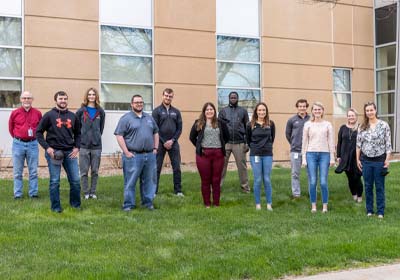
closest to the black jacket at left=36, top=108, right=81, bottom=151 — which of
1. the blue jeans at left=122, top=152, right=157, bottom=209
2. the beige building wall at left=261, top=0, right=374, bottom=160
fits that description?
the blue jeans at left=122, top=152, right=157, bottom=209

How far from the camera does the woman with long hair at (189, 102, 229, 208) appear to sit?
974 cm

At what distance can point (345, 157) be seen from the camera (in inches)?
416

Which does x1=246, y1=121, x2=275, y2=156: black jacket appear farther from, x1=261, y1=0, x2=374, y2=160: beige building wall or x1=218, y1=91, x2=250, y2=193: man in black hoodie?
x1=261, y1=0, x2=374, y2=160: beige building wall

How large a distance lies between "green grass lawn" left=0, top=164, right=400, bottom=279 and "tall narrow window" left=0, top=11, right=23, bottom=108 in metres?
4.92

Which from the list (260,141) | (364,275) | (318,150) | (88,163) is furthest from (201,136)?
(364,275)

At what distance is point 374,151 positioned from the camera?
8992mm

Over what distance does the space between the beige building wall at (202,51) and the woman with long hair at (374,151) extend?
8.39m

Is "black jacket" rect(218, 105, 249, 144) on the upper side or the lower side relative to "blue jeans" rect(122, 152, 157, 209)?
upper

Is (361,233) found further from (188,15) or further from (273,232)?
(188,15)

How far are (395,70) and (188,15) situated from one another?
8027mm

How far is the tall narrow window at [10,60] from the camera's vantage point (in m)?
14.8

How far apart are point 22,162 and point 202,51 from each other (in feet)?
27.7

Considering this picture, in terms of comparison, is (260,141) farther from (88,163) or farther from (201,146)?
(88,163)

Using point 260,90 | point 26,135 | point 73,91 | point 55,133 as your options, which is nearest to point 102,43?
point 73,91
